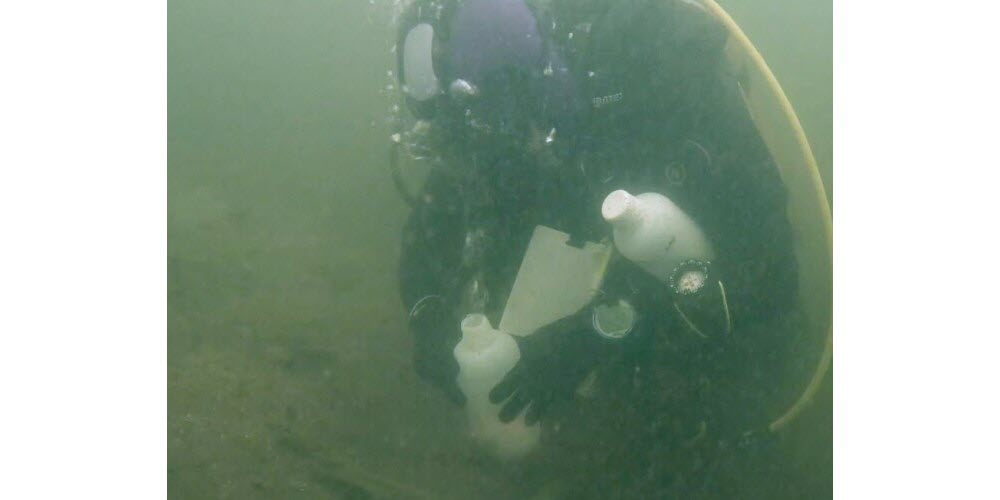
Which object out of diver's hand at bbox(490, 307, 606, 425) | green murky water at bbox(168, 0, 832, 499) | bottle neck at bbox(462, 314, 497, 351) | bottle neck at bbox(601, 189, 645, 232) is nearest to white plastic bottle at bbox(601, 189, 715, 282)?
bottle neck at bbox(601, 189, 645, 232)

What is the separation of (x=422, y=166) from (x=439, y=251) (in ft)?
1.39

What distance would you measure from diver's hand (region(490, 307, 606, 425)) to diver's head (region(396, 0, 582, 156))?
0.71 meters

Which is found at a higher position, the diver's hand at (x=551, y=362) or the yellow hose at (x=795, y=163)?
the yellow hose at (x=795, y=163)

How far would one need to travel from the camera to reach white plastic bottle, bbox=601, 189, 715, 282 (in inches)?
65.3

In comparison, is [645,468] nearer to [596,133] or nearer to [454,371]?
[454,371]

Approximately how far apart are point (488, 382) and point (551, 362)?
0.27m

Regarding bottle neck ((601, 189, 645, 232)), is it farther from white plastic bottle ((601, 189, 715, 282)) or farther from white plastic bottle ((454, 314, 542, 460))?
white plastic bottle ((454, 314, 542, 460))

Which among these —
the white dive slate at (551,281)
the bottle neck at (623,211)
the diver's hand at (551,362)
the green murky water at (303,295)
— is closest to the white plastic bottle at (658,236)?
the bottle neck at (623,211)

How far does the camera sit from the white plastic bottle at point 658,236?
5.44ft

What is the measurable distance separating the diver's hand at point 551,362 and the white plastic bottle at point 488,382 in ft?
0.15

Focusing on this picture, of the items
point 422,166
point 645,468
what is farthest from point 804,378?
point 422,166

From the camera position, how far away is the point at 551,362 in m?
1.91

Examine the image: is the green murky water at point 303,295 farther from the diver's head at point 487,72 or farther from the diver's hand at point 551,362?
the diver's head at point 487,72

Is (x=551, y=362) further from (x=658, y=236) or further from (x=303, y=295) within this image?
(x=303, y=295)
